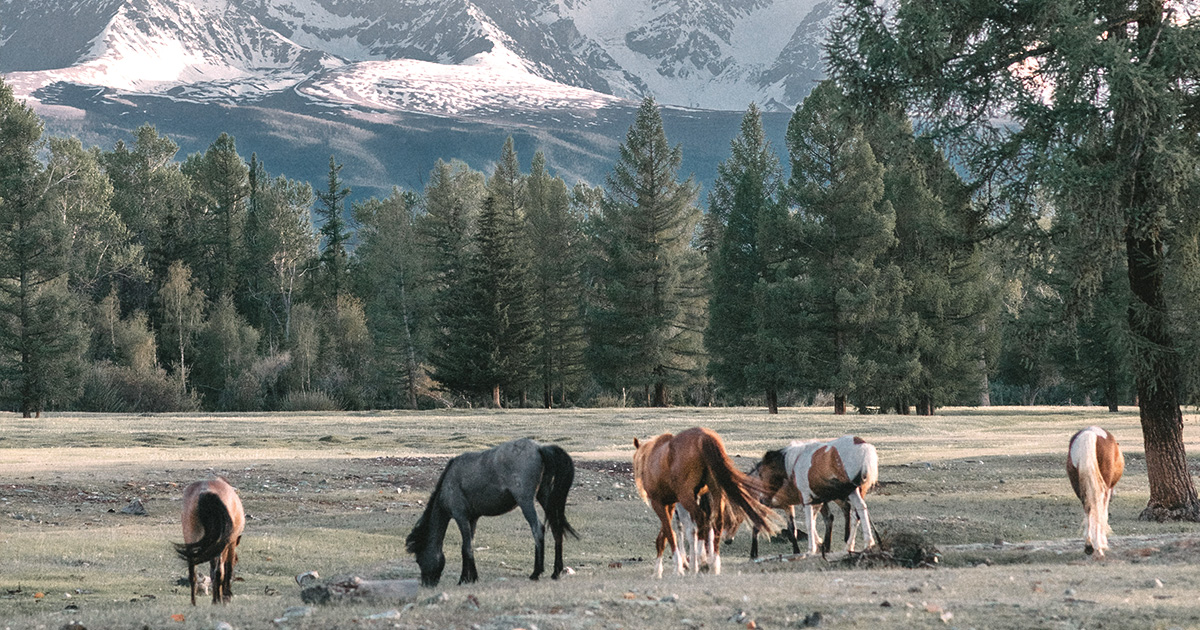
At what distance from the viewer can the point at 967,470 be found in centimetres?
2592

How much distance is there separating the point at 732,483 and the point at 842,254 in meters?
44.8

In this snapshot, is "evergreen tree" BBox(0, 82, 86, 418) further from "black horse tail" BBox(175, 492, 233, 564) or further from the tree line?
"black horse tail" BBox(175, 492, 233, 564)

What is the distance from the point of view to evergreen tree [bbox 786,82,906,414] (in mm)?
53094

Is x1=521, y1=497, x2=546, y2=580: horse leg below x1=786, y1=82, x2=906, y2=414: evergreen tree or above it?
below

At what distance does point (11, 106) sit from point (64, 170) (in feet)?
66.4

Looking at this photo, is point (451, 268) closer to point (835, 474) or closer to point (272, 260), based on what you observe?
point (272, 260)

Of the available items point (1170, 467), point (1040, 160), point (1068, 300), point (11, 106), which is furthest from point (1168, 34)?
point (11, 106)

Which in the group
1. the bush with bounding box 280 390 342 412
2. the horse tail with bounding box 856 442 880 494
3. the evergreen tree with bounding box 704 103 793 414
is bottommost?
the bush with bounding box 280 390 342 412

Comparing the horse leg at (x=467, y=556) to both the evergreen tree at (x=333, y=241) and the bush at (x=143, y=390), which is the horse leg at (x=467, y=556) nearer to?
the bush at (x=143, y=390)

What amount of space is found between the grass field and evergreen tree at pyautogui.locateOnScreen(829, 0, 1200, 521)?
104 inches

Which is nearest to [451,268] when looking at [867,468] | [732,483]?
[867,468]

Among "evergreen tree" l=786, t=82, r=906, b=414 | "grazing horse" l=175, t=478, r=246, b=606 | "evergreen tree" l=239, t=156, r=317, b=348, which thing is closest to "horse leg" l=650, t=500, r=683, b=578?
"grazing horse" l=175, t=478, r=246, b=606

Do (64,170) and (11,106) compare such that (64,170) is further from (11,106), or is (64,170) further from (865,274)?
(865,274)

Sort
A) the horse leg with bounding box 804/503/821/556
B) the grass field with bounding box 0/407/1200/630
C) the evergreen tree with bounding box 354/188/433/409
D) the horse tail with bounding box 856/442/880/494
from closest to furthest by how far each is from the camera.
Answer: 1. the grass field with bounding box 0/407/1200/630
2. the horse tail with bounding box 856/442/880/494
3. the horse leg with bounding box 804/503/821/556
4. the evergreen tree with bounding box 354/188/433/409
